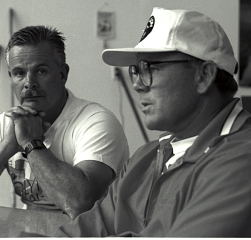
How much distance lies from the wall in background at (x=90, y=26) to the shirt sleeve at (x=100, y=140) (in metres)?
1.67

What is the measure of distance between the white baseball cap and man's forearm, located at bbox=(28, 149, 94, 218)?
0.59m

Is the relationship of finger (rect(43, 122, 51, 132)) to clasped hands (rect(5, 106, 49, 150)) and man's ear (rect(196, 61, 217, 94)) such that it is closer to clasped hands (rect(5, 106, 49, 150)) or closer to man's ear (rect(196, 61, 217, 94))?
clasped hands (rect(5, 106, 49, 150))

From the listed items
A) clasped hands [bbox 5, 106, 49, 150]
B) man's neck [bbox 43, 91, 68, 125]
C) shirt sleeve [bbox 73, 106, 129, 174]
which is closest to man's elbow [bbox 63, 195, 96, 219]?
shirt sleeve [bbox 73, 106, 129, 174]

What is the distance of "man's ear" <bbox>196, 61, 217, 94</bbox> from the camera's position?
58.4 inches

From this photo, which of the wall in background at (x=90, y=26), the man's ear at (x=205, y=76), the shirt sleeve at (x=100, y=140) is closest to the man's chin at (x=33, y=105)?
the shirt sleeve at (x=100, y=140)

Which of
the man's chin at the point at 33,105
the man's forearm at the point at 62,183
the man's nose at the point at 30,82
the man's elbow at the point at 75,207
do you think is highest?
the man's nose at the point at 30,82

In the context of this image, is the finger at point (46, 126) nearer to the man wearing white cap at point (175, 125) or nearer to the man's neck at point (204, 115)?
the man wearing white cap at point (175, 125)

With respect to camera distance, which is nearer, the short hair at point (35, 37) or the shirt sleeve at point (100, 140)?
the shirt sleeve at point (100, 140)

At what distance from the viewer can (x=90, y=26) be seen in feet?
12.5

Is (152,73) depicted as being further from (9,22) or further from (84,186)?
(9,22)

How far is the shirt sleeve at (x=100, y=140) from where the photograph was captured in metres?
2.06

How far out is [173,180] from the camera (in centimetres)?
140

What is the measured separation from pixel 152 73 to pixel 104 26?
2.37 meters

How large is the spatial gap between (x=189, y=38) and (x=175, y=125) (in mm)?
231
